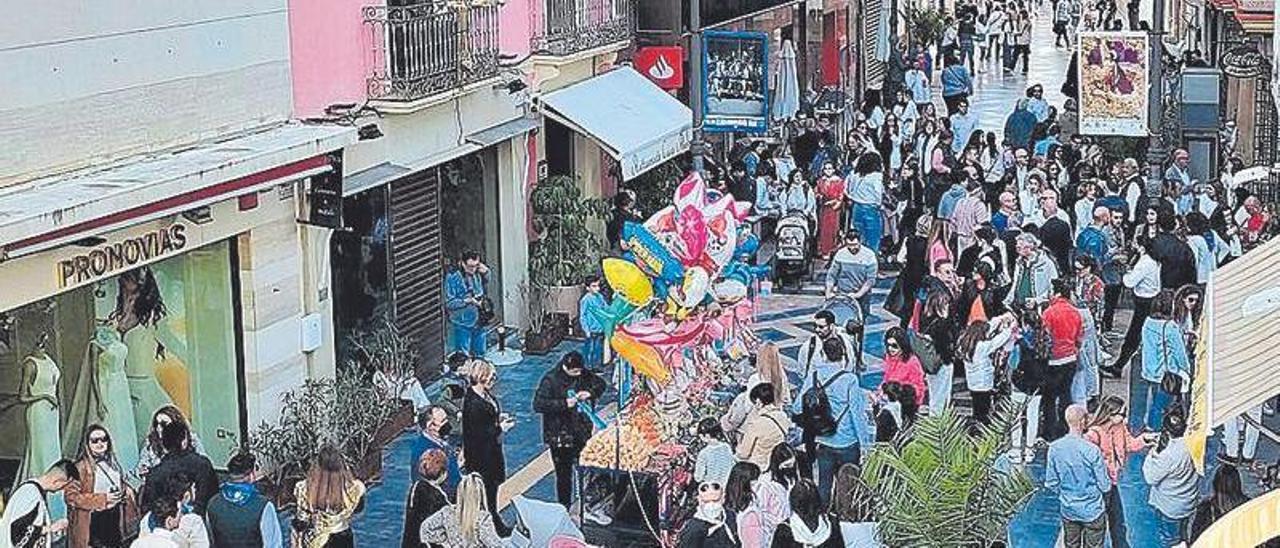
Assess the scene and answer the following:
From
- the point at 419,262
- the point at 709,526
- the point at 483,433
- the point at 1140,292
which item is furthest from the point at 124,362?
the point at 1140,292

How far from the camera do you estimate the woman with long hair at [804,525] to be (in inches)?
484

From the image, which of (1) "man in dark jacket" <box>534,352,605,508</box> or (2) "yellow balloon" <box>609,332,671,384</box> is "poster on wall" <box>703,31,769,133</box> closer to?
(2) "yellow balloon" <box>609,332,671,384</box>

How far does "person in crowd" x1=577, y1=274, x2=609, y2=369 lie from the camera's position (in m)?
17.4

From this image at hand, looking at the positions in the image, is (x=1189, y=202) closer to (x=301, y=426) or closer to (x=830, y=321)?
(x=830, y=321)

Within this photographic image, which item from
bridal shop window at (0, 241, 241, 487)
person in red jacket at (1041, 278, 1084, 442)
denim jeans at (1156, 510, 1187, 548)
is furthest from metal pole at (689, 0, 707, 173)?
denim jeans at (1156, 510, 1187, 548)

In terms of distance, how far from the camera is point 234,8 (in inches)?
631

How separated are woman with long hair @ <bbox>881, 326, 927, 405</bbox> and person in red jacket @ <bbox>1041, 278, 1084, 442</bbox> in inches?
57.9

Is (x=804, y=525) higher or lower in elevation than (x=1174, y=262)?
lower

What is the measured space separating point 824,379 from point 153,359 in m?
5.12

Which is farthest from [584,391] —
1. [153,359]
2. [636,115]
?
[636,115]

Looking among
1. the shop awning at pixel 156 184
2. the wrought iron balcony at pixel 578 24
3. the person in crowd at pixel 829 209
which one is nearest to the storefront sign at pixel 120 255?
the shop awning at pixel 156 184

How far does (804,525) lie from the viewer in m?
12.4

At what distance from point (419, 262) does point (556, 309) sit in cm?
210

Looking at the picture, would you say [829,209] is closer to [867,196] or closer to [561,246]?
[867,196]
